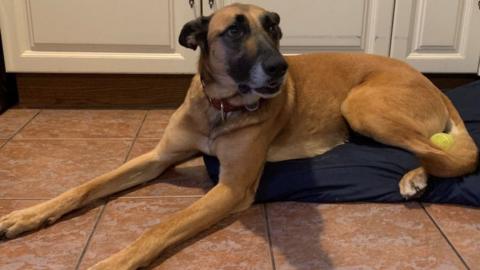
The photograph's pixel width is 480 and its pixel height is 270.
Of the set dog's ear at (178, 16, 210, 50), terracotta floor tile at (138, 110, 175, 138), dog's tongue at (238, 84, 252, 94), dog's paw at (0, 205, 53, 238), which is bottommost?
terracotta floor tile at (138, 110, 175, 138)

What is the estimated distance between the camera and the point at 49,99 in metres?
2.66

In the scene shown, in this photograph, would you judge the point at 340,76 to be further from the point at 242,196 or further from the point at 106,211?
the point at 106,211

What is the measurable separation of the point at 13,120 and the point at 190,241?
1411mm

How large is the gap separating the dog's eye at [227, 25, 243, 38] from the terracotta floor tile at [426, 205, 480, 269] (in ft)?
2.66

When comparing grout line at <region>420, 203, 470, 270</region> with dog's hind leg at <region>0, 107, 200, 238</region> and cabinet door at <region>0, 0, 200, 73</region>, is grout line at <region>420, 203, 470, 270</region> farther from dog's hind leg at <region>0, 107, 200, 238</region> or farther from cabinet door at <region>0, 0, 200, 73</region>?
cabinet door at <region>0, 0, 200, 73</region>

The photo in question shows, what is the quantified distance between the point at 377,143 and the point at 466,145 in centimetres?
31

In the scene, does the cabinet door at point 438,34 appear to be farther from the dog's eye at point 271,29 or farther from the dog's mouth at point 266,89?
the dog's mouth at point 266,89

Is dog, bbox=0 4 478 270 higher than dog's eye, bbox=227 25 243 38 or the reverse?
the reverse

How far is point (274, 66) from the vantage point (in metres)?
1.44

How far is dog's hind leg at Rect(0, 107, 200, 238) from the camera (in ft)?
4.83

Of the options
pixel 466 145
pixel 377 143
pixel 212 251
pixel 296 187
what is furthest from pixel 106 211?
pixel 466 145

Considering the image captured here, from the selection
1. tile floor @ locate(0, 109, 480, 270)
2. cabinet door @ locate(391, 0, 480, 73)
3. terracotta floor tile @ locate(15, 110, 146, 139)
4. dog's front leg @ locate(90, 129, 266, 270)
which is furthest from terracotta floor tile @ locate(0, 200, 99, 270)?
cabinet door @ locate(391, 0, 480, 73)

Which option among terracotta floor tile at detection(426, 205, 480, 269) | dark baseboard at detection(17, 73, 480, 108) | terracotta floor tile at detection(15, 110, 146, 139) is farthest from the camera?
dark baseboard at detection(17, 73, 480, 108)

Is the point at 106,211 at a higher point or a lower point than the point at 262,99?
lower
